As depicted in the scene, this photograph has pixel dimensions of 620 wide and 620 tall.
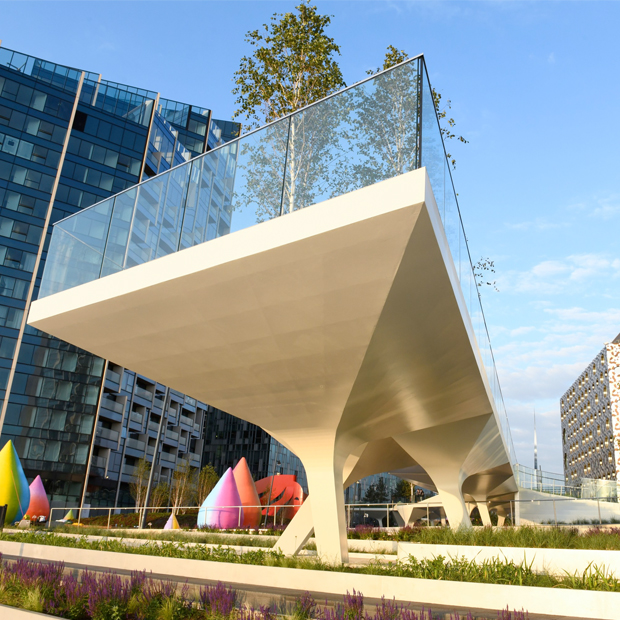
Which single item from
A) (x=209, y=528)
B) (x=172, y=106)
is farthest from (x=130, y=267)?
(x=172, y=106)

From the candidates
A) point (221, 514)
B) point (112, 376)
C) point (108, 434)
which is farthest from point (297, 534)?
point (112, 376)

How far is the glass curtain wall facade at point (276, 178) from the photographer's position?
776cm

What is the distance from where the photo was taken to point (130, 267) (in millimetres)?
9844

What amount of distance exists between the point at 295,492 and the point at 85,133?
3979cm

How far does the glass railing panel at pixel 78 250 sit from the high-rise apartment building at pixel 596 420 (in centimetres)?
6043

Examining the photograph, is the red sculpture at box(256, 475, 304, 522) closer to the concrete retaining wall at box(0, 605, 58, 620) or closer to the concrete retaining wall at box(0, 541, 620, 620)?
the concrete retaining wall at box(0, 541, 620, 620)

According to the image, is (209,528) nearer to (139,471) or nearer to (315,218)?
(315,218)

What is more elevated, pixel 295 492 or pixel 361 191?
pixel 361 191

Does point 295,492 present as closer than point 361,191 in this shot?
No

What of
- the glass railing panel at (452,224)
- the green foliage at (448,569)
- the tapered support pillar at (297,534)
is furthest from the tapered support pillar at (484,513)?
the glass railing panel at (452,224)

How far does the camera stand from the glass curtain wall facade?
25.5ft

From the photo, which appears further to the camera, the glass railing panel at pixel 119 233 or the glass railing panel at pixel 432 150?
the glass railing panel at pixel 119 233

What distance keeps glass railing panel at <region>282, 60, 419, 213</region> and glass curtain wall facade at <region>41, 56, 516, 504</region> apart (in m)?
0.02

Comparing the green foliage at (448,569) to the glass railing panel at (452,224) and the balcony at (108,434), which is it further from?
the balcony at (108,434)
